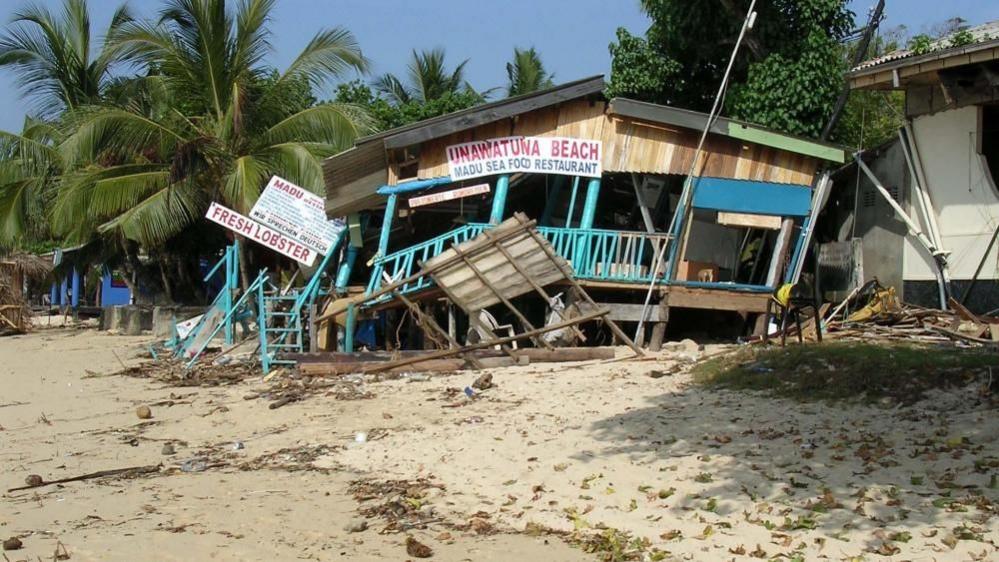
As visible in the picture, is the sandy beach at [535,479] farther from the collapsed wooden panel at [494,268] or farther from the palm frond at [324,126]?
the palm frond at [324,126]

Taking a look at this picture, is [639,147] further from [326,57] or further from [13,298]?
[13,298]

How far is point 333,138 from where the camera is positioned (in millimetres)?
→ 19344

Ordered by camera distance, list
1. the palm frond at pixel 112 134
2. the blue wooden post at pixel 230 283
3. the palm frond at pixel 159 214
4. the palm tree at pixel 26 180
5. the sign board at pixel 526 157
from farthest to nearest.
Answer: the palm tree at pixel 26 180
the palm frond at pixel 159 214
the palm frond at pixel 112 134
the blue wooden post at pixel 230 283
the sign board at pixel 526 157

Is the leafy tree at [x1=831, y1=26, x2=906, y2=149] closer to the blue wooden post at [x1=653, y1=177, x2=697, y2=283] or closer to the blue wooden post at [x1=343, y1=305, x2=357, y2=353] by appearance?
the blue wooden post at [x1=653, y1=177, x2=697, y2=283]

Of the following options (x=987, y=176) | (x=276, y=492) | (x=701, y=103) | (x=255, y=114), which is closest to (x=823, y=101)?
(x=701, y=103)

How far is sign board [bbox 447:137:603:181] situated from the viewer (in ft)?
50.8

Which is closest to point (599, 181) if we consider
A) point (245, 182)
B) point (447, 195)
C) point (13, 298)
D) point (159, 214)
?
point (447, 195)

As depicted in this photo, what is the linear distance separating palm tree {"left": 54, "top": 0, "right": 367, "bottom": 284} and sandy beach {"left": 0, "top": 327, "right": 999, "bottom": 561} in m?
8.12

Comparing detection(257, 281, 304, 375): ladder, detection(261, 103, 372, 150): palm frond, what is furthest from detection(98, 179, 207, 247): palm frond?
detection(257, 281, 304, 375): ladder

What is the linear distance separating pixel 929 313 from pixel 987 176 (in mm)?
1952

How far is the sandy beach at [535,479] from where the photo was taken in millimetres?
6492

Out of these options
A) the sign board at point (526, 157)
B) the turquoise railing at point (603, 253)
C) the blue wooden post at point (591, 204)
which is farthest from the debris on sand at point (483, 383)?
the sign board at point (526, 157)

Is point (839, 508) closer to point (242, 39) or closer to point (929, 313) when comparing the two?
point (929, 313)

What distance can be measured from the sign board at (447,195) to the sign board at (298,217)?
5.50 ft
